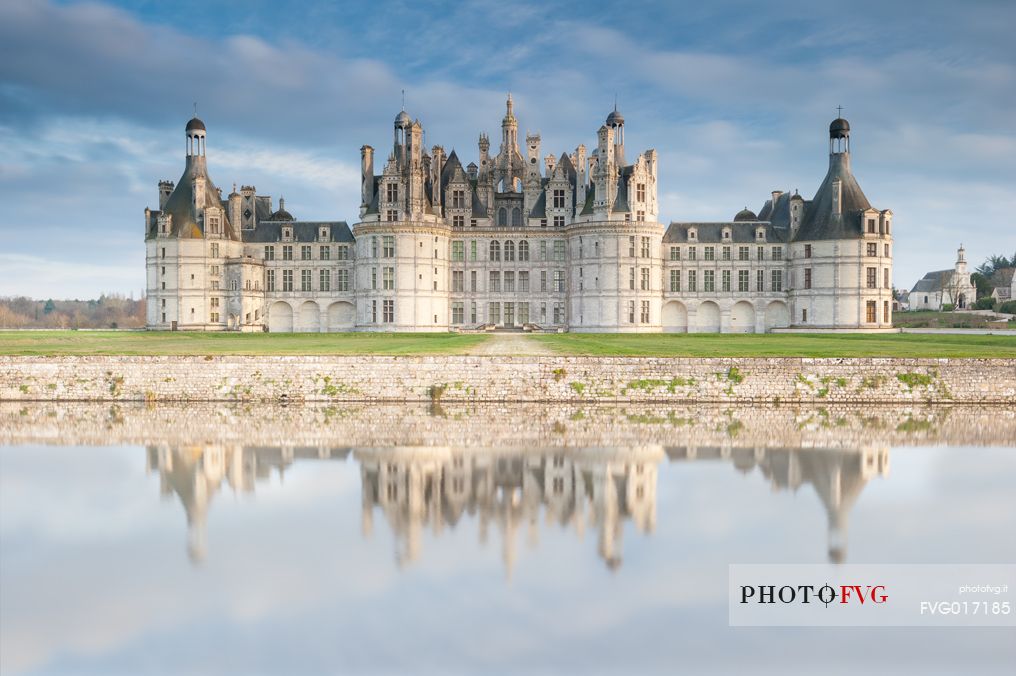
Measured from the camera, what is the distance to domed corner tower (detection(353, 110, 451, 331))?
203 ft

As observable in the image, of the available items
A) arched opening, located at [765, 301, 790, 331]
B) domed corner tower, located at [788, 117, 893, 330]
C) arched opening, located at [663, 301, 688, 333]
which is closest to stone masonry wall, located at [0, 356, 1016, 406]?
domed corner tower, located at [788, 117, 893, 330]

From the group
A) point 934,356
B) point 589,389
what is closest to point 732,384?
point 589,389

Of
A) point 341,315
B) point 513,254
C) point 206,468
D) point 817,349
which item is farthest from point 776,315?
point 206,468

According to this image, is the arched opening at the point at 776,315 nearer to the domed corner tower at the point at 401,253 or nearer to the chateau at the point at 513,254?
the chateau at the point at 513,254

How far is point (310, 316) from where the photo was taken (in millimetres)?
68812

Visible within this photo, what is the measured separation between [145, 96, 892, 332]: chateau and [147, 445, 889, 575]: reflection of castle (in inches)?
1631

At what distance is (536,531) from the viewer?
1349cm

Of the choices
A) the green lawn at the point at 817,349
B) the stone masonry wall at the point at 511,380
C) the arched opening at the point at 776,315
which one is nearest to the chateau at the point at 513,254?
the arched opening at the point at 776,315

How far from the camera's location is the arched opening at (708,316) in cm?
6675

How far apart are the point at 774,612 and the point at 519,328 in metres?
54.7

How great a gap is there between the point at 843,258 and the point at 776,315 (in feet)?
22.3

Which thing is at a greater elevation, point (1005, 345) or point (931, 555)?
point (1005, 345)

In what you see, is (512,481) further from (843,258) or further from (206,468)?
(843,258)

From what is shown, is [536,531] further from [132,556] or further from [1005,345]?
[1005,345]
